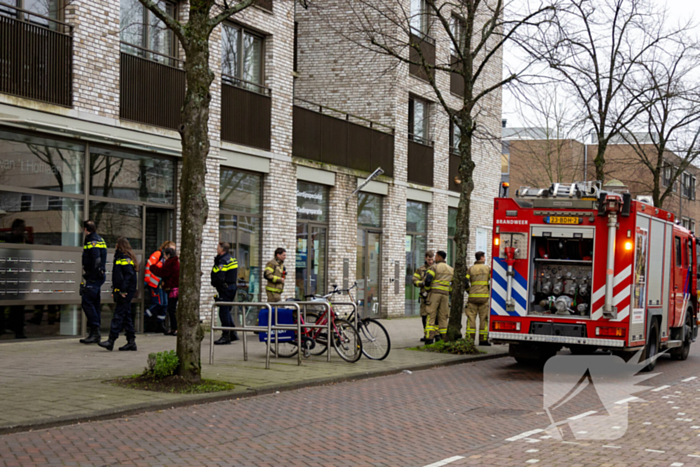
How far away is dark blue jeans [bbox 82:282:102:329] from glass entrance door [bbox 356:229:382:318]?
10283 millimetres

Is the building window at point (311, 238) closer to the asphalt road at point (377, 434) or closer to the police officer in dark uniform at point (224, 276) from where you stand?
the police officer in dark uniform at point (224, 276)

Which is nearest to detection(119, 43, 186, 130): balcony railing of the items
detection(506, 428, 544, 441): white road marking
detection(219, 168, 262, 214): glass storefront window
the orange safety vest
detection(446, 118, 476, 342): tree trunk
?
detection(219, 168, 262, 214): glass storefront window

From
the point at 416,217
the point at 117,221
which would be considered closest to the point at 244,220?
the point at 117,221

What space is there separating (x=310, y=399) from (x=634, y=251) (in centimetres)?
577

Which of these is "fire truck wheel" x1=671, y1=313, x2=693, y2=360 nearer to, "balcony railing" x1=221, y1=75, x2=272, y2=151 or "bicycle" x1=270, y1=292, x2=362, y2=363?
"bicycle" x1=270, y1=292, x2=362, y2=363

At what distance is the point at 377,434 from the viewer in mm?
7836

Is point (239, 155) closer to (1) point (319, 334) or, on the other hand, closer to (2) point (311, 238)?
(2) point (311, 238)

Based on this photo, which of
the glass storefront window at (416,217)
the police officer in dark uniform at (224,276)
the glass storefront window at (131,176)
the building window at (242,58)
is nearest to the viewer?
the police officer in dark uniform at (224,276)

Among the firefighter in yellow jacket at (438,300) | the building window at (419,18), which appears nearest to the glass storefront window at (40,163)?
the firefighter in yellow jacket at (438,300)

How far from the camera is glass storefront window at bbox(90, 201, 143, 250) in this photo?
1538 cm

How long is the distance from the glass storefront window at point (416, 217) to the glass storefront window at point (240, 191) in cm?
763

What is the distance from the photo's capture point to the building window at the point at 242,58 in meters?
18.7

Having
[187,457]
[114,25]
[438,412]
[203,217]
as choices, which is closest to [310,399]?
[438,412]

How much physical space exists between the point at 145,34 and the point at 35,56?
3.06 m
